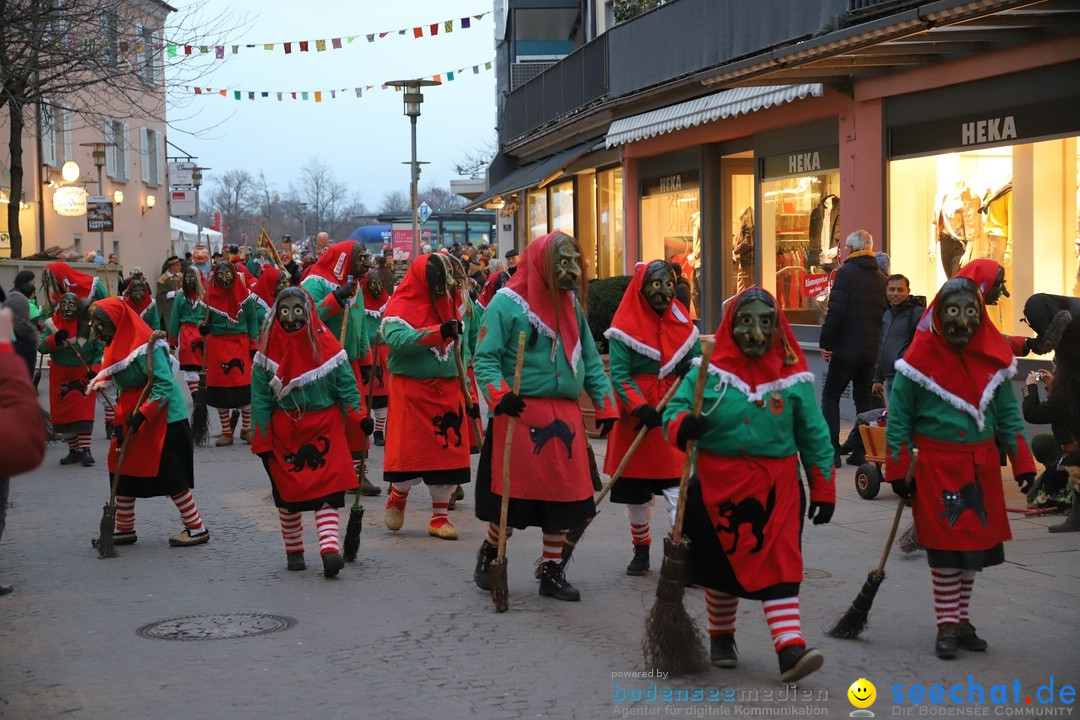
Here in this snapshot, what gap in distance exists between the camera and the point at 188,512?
31.1 ft

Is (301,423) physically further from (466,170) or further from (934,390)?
(466,170)

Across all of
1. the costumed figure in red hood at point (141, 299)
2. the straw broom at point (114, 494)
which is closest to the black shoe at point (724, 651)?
the straw broom at point (114, 494)

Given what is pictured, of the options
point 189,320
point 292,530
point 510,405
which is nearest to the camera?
point 510,405

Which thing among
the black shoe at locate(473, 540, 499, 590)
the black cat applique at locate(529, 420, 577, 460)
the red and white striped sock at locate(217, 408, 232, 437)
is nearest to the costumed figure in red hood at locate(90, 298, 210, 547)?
the black shoe at locate(473, 540, 499, 590)

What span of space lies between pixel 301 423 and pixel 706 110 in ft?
33.1

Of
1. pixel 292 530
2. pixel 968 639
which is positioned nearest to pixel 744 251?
pixel 292 530

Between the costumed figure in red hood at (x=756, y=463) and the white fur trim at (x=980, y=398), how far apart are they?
76 cm

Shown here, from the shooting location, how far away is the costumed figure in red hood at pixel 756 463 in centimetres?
569

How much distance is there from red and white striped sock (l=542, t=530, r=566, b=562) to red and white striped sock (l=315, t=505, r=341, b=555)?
4.53ft

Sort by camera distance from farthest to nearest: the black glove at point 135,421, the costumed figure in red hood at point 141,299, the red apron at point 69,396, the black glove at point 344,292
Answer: the costumed figure in red hood at point 141,299, the red apron at point 69,396, the black glove at point 344,292, the black glove at point 135,421

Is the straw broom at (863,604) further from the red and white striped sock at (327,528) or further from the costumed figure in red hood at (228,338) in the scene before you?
the costumed figure in red hood at (228,338)

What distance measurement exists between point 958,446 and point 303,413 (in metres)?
3.85

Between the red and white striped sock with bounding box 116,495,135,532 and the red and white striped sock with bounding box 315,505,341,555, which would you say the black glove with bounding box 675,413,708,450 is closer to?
the red and white striped sock with bounding box 315,505,341,555

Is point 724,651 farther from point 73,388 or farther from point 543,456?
point 73,388
